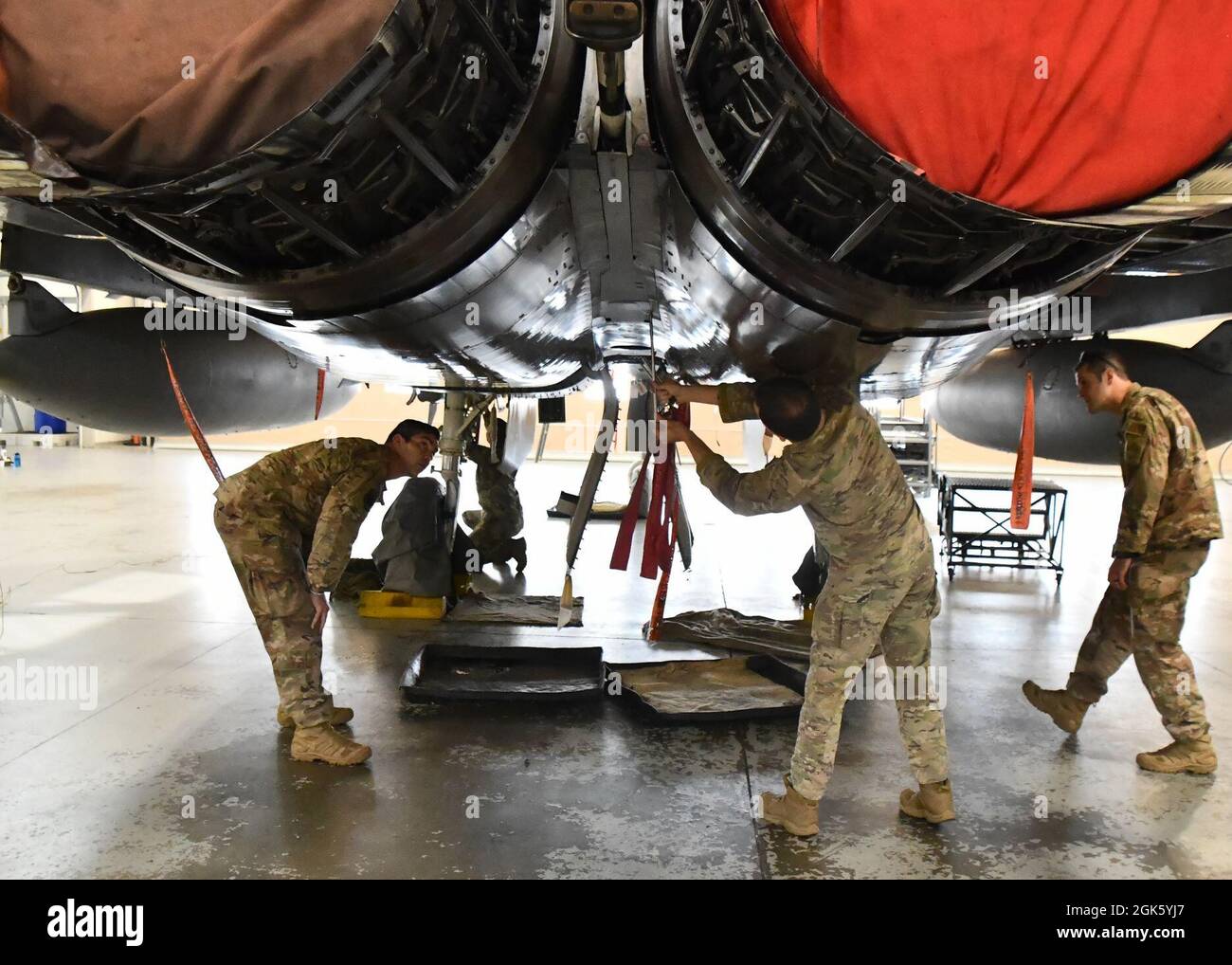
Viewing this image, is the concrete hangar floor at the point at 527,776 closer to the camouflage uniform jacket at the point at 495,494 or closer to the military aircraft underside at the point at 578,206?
the military aircraft underside at the point at 578,206

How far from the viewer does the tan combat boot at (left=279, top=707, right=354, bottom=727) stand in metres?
3.86

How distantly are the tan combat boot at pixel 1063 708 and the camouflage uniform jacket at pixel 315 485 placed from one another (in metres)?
3.04

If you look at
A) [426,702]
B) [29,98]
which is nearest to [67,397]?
[426,702]

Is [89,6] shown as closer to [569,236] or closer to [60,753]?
[569,236]

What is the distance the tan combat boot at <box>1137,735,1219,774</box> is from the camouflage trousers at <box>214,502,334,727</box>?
129 inches

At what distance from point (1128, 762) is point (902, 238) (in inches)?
101

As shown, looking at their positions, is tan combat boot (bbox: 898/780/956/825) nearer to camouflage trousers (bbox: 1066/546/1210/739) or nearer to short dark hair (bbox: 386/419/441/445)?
camouflage trousers (bbox: 1066/546/1210/739)

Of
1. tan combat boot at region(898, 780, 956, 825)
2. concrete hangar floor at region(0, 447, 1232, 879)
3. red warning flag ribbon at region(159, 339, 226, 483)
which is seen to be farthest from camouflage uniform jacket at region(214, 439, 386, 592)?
tan combat boot at region(898, 780, 956, 825)

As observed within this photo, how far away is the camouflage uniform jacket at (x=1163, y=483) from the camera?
143 inches

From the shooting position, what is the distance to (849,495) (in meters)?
3.06

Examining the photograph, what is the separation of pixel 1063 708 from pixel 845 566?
5.37 feet

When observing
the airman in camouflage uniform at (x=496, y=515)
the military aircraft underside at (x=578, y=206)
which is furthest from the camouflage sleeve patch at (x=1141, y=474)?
the airman in camouflage uniform at (x=496, y=515)

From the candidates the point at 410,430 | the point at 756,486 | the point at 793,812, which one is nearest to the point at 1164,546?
the point at 756,486

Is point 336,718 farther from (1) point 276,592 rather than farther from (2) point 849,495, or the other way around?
(2) point 849,495
